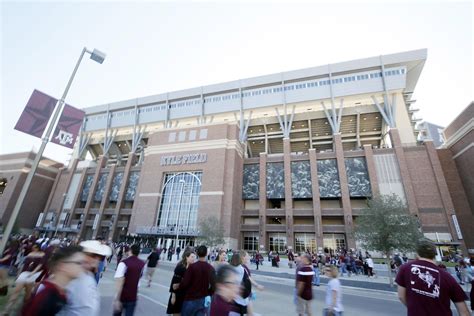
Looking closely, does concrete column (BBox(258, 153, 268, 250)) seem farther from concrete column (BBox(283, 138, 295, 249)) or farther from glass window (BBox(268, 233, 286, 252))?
concrete column (BBox(283, 138, 295, 249))

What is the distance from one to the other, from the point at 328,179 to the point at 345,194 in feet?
10.8

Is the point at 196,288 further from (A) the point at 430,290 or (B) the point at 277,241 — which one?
(B) the point at 277,241

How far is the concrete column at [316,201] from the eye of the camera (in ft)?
106

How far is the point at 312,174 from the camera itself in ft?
118

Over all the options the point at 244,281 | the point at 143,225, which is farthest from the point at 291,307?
the point at 143,225

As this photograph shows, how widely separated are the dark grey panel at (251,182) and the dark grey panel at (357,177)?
13969mm

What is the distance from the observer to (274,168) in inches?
1532

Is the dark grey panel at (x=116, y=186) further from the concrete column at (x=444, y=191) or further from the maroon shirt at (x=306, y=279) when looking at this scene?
the concrete column at (x=444, y=191)

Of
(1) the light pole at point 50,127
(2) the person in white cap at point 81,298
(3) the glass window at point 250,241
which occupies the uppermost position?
(1) the light pole at point 50,127

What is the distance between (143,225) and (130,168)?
14.1 m

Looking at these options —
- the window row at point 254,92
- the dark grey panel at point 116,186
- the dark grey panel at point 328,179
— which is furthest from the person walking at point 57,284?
the dark grey panel at point 116,186

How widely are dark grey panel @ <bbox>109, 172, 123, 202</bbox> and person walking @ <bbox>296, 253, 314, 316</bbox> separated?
46.7 m

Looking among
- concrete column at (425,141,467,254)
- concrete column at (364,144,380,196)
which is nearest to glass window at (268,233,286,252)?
concrete column at (364,144,380,196)

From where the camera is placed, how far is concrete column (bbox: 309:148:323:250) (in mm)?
32438
